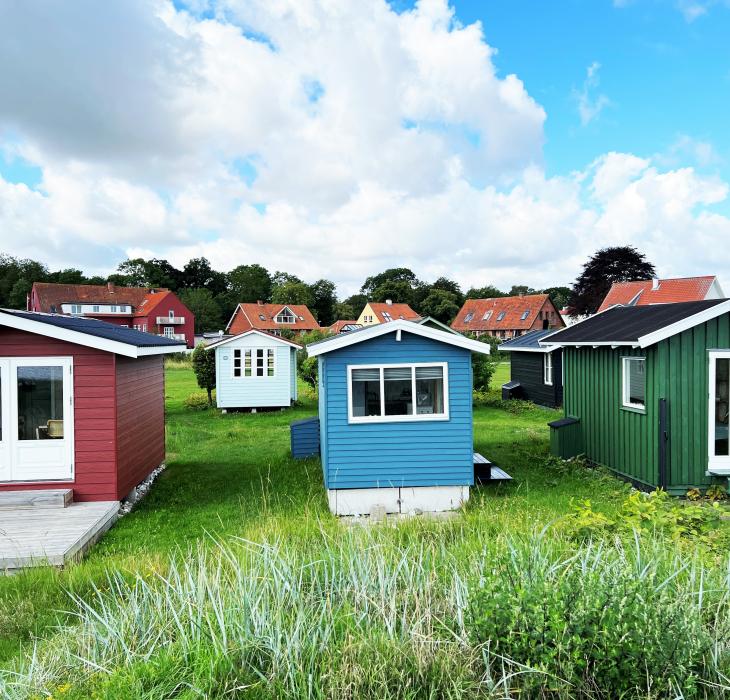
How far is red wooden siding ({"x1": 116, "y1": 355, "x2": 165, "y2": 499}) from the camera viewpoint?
29.1ft

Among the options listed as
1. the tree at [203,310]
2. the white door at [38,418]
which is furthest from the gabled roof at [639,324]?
the tree at [203,310]

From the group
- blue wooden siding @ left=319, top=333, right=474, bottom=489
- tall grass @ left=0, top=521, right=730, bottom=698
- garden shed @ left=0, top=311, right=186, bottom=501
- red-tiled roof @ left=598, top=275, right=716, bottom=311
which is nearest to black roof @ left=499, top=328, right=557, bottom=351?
blue wooden siding @ left=319, top=333, right=474, bottom=489

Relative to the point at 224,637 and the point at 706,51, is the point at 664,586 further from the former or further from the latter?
the point at 706,51

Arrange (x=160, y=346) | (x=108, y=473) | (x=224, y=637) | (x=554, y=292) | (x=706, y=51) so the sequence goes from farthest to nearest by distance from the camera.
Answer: (x=554, y=292) → (x=706, y=51) → (x=160, y=346) → (x=108, y=473) → (x=224, y=637)

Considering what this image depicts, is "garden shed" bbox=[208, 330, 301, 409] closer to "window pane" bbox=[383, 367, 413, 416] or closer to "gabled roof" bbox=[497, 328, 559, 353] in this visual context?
"gabled roof" bbox=[497, 328, 559, 353]

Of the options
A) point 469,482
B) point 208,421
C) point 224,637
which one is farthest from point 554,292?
point 224,637

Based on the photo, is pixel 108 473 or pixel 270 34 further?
pixel 270 34

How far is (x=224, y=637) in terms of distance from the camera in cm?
311

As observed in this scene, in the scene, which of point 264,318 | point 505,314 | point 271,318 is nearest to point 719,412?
point 505,314

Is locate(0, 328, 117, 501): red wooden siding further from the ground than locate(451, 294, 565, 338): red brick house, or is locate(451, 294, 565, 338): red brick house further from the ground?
locate(451, 294, 565, 338): red brick house

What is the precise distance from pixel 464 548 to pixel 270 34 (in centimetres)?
1111

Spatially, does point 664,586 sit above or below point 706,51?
below

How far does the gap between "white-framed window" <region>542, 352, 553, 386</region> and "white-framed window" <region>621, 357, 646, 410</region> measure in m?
10.4

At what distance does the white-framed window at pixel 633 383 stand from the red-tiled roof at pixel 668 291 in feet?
109
